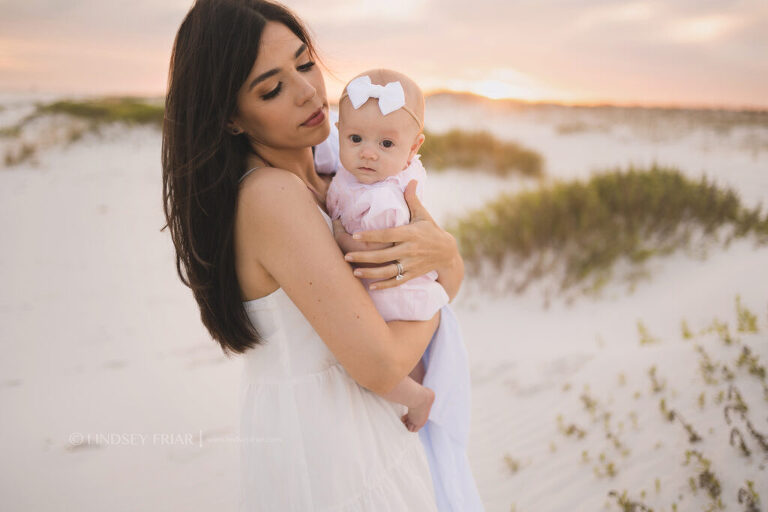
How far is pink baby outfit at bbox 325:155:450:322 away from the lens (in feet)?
4.77

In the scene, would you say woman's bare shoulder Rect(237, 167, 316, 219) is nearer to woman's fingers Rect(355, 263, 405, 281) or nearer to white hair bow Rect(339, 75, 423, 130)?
woman's fingers Rect(355, 263, 405, 281)

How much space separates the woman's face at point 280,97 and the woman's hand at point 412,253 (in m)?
0.39

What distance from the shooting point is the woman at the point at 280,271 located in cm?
129

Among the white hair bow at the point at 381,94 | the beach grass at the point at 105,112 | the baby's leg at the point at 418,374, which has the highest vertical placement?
the white hair bow at the point at 381,94

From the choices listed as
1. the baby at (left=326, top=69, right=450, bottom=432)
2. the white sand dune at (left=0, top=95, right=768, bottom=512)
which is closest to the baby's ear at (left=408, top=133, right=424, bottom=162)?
the baby at (left=326, top=69, right=450, bottom=432)

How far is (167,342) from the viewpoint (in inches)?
199

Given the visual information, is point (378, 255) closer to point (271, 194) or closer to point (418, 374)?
point (271, 194)

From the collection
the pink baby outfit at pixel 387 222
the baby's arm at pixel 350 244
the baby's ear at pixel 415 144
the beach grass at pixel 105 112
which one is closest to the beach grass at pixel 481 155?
the beach grass at pixel 105 112

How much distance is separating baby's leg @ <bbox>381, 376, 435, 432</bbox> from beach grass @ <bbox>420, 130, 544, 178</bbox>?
1063cm

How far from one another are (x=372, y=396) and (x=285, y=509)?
1.39 feet

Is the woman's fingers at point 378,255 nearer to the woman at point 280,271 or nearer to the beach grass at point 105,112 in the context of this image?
the woman at point 280,271

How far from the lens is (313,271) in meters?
1.27

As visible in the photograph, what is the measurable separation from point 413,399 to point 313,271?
0.58m

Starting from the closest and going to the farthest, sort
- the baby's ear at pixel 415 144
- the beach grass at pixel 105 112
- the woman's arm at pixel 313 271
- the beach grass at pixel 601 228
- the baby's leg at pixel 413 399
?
the woman's arm at pixel 313 271 → the baby's leg at pixel 413 399 → the baby's ear at pixel 415 144 → the beach grass at pixel 601 228 → the beach grass at pixel 105 112
